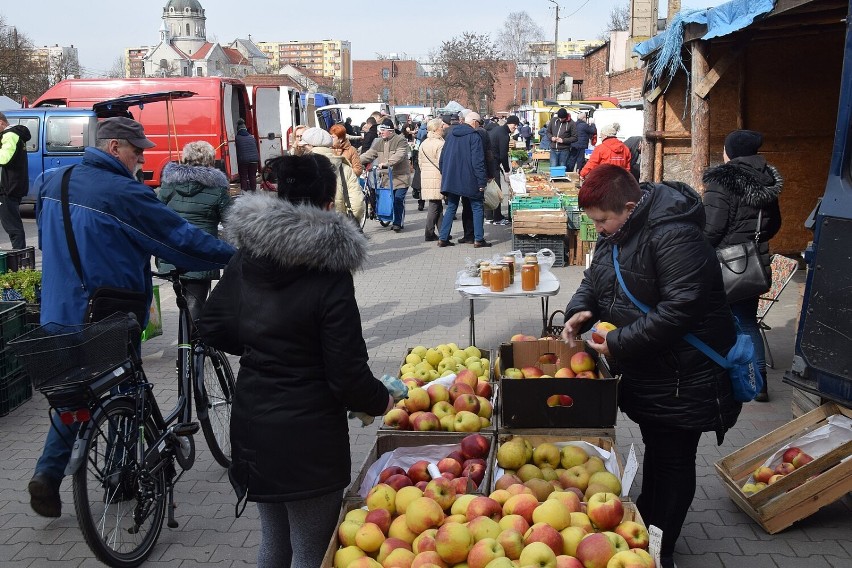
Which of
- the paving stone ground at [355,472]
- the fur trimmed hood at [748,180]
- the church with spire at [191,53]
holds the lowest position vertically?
the paving stone ground at [355,472]

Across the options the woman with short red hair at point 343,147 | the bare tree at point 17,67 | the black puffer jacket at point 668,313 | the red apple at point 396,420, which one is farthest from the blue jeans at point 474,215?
the bare tree at point 17,67

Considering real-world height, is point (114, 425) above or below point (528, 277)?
below

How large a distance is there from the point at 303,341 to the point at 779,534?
2941 millimetres

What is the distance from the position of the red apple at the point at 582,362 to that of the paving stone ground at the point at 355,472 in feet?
3.52

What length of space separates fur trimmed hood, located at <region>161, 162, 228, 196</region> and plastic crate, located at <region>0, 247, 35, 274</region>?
9.71ft

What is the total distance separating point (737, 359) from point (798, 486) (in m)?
1.24

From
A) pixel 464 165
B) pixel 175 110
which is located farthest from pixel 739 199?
pixel 175 110

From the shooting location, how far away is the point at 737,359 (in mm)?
3424

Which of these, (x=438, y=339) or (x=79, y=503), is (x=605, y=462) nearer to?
(x=79, y=503)

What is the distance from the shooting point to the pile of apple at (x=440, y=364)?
4691 mm

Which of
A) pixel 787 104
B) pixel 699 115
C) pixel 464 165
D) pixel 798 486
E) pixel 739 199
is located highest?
pixel 787 104

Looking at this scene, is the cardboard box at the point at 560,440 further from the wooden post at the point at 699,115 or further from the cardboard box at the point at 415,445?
the wooden post at the point at 699,115

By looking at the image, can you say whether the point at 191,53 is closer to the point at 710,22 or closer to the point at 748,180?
the point at 710,22

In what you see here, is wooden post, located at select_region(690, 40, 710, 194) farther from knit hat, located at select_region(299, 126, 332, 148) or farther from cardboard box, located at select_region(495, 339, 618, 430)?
cardboard box, located at select_region(495, 339, 618, 430)
